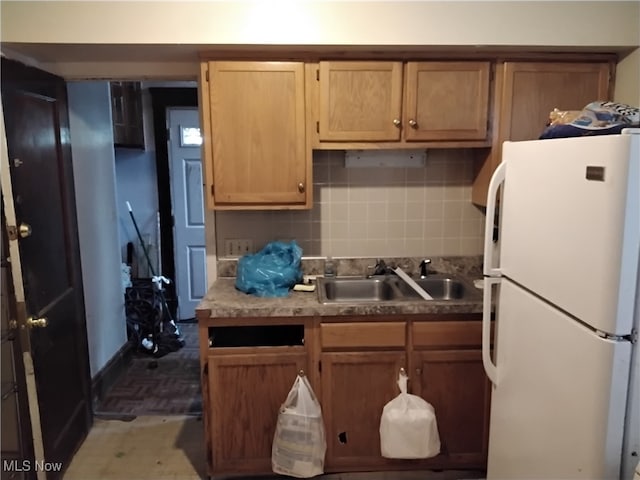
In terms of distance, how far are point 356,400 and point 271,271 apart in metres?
0.74

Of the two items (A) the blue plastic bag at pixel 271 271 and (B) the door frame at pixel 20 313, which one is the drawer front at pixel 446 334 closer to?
(A) the blue plastic bag at pixel 271 271

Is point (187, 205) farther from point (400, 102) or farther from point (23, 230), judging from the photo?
point (400, 102)

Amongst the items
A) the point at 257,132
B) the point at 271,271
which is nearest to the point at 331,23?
the point at 257,132

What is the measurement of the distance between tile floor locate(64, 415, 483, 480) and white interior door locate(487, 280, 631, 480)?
0.74 metres

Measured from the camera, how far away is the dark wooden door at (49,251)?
6.49 feet

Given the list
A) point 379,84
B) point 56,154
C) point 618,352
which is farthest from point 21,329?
point 618,352

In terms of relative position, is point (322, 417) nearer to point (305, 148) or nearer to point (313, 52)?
point (305, 148)

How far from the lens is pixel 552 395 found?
1422mm

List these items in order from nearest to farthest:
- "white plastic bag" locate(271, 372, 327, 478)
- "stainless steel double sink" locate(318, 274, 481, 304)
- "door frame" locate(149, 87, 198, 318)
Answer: "white plastic bag" locate(271, 372, 327, 478)
"stainless steel double sink" locate(318, 274, 481, 304)
"door frame" locate(149, 87, 198, 318)

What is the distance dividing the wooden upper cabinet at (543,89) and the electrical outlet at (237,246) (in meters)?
1.43

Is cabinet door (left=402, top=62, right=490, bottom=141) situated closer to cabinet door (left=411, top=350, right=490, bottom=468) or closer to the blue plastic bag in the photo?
the blue plastic bag

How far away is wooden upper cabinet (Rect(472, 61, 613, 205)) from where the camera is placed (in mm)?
2258

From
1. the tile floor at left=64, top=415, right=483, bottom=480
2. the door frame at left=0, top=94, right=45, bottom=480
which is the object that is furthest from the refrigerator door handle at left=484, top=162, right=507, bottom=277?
the door frame at left=0, top=94, right=45, bottom=480

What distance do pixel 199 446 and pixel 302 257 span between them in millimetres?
1167
